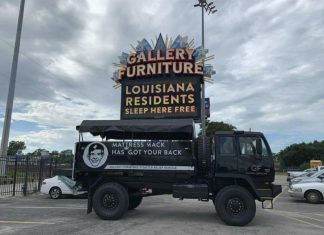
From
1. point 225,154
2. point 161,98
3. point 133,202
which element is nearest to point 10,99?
point 161,98

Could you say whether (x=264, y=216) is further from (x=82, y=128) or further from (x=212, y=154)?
(x=82, y=128)

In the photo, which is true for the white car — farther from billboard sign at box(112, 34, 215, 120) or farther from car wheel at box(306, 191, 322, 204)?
billboard sign at box(112, 34, 215, 120)

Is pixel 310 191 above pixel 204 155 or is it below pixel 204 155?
below

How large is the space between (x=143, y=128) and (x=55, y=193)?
30.2ft

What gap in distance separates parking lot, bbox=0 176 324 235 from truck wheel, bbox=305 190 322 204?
337 cm

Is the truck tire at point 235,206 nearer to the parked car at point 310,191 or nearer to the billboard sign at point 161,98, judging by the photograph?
the parked car at point 310,191

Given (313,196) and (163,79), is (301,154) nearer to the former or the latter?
(163,79)

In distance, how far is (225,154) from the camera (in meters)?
12.8

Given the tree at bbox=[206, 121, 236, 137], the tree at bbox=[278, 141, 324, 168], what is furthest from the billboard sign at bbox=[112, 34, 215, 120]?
the tree at bbox=[278, 141, 324, 168]

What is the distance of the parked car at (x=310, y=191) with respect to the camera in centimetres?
1959

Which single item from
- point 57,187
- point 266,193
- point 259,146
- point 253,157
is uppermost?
point 259,146

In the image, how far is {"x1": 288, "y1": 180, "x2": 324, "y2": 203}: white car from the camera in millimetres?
19594

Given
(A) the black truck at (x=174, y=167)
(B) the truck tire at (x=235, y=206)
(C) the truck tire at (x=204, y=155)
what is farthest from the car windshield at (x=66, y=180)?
(B) the truck tire at (x=235, y=206)

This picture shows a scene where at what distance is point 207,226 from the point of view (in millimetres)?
11914
